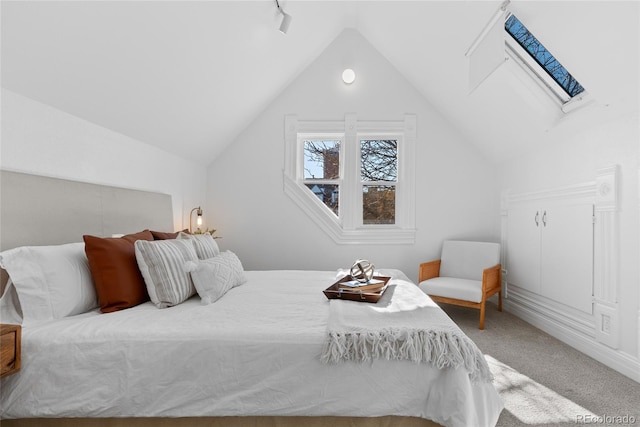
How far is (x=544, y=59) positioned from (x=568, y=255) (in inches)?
65.8

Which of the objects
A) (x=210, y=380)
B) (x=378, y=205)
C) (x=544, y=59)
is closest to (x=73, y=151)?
(x=210, y=380)

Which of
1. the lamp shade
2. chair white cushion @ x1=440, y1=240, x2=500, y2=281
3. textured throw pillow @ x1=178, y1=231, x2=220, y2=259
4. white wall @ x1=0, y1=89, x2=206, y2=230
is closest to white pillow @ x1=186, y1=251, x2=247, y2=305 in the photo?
textured throw pillow @ x1=178, y1=231, x2=220, y2=259

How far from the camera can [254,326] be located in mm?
1501

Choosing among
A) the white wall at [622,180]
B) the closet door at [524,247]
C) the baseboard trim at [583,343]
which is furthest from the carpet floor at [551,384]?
the closet door at [524,247]

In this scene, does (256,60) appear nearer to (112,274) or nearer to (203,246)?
(203,246)

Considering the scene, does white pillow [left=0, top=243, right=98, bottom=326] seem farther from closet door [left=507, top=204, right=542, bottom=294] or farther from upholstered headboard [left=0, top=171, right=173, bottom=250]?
closet door [left=507, top=204, right=542, bottom=294]

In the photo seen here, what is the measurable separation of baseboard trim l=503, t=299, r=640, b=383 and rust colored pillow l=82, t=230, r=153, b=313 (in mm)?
3206

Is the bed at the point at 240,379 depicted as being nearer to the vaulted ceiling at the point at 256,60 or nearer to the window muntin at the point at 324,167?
the vaulted ceiling at the point at 256,60

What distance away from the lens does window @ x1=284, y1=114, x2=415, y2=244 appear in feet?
13.6

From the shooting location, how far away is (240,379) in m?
1.38

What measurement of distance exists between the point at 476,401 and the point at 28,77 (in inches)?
104

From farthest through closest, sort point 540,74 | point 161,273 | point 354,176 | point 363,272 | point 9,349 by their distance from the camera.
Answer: point 354,176
point 540,74
point 363,272
point 161,273
point 9,349

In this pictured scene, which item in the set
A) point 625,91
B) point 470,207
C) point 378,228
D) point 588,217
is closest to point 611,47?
point 625,91

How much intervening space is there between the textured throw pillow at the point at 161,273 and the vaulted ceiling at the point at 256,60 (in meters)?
1.04
